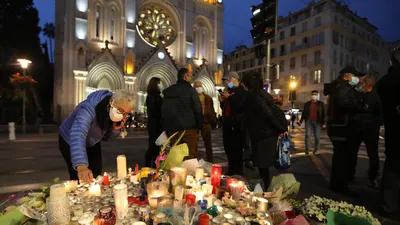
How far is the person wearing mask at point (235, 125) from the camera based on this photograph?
5.21m

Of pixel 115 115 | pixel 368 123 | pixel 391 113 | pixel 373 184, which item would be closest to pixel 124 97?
pixel 115 115

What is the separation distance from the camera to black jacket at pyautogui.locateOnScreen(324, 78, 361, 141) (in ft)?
13.1

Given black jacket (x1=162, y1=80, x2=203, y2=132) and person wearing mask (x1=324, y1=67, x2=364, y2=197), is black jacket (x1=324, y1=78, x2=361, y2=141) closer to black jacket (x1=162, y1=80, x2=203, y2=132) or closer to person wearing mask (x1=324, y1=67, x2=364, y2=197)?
person wearing mask (x1=324, y1=67, x2=364, y2=197)

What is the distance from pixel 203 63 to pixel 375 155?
24.7 m

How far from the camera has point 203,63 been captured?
92.9 ft

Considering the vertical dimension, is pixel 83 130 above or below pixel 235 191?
above

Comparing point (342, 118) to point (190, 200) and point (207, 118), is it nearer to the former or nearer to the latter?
point (207, 118)

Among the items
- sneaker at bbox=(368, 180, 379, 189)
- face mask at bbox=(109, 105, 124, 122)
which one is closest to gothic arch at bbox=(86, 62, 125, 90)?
sneaker at bbox=(368, 180, 379, 189)

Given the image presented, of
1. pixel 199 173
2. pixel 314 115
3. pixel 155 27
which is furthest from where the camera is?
pixel 155 27

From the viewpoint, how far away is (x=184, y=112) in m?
4.27

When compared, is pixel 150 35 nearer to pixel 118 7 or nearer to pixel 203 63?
pixel 118 7

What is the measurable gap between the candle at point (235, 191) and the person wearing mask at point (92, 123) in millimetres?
1198

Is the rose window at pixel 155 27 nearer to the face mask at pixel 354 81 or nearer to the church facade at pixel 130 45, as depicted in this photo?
the church facade at pixel 130 45

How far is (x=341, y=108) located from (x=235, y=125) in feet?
6.52
